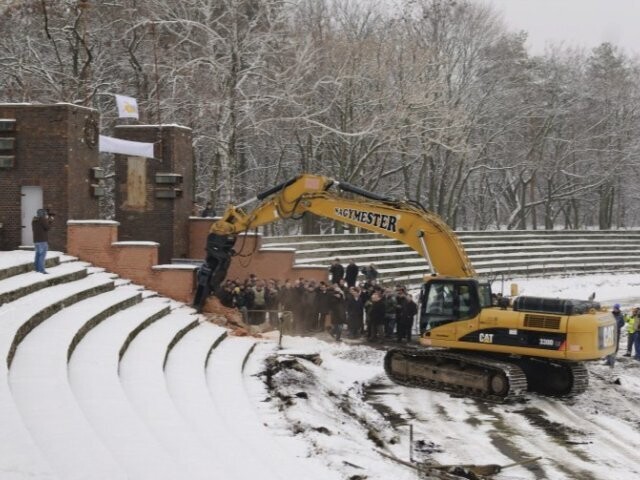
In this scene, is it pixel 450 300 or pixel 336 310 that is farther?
pixel 336 310

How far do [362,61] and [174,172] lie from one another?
604 inches

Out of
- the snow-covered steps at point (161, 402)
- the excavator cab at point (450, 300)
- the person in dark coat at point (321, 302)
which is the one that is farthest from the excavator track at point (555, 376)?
the snow-covered steps at point (161, 402)

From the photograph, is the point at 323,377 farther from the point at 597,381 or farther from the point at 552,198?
the point at 552,198

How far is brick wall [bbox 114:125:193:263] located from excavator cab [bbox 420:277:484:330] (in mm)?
8802

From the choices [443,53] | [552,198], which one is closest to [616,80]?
[552,198]

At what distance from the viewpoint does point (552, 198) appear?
59031 millimetres

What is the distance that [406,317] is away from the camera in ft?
78.6

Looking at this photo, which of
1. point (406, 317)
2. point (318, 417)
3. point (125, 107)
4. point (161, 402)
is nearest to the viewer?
point (161, 402)

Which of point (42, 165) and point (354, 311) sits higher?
point (42, 165)

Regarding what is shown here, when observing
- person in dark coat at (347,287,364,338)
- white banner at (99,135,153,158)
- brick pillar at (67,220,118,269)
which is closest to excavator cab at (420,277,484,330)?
person in dark coat at (347,287,364,338)

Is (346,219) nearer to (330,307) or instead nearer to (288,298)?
(330,307)

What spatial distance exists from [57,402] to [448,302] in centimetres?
1056

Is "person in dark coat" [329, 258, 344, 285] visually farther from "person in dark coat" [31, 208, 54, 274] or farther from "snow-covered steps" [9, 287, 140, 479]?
"snow-covered steps" [9, 287, 140, 479]

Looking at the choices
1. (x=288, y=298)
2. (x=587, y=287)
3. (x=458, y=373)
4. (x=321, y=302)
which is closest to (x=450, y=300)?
(x=458, y=373)
